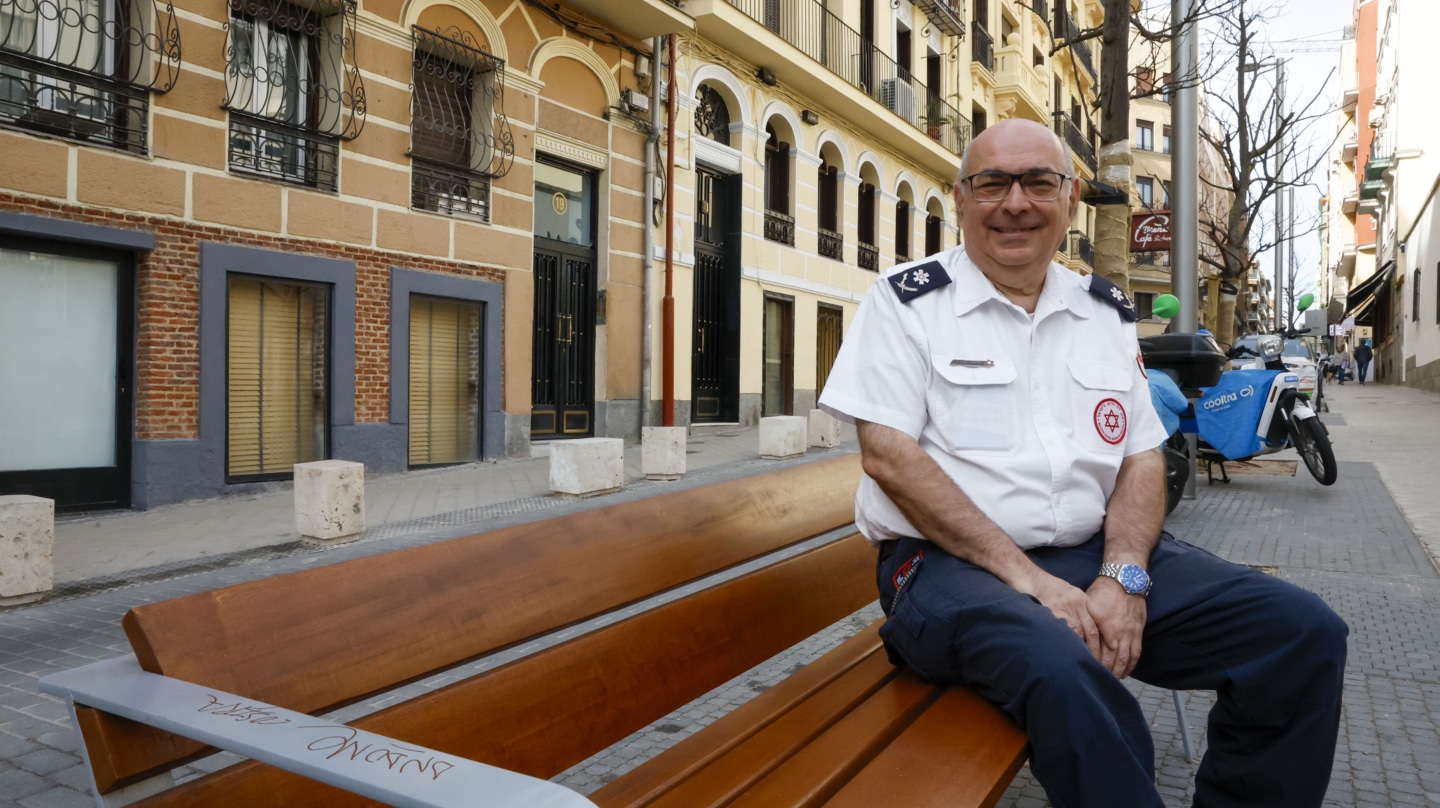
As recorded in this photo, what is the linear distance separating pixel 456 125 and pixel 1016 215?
11496 millimetres

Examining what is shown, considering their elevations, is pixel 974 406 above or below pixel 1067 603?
above

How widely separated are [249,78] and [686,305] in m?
7.98

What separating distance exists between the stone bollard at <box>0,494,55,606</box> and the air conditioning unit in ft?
66.3

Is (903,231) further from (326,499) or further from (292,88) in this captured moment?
(326,499)

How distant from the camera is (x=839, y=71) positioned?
21.5 m

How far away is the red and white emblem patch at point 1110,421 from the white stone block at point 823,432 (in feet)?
42.9

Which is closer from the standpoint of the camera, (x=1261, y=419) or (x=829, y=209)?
(x=1261, y=419)

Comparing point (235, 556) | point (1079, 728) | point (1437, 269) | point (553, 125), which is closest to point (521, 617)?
point (1079, 728)

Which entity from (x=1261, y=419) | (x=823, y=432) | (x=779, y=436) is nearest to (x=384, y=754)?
(x=1261, y=419)

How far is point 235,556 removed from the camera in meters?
7.10

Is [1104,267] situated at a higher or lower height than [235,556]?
higher

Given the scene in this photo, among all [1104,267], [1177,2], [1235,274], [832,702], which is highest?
[1177,2]

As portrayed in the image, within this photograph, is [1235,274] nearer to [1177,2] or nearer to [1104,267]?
[1177,2]

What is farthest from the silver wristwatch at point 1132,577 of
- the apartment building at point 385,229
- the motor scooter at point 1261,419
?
the apartment building at point 385,229
